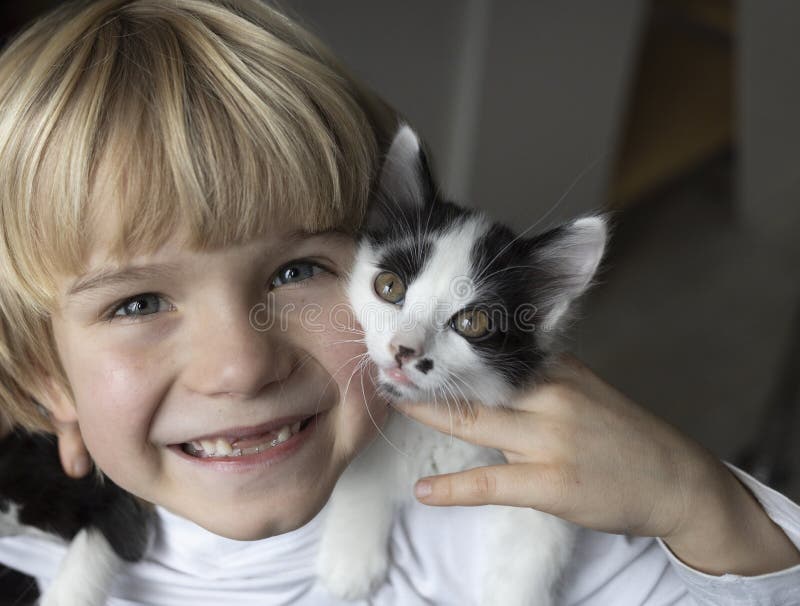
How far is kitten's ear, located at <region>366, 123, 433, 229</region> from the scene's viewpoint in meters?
1.14

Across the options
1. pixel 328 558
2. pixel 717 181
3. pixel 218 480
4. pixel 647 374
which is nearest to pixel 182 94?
pixel 218 480

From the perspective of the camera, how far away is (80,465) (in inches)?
47.7

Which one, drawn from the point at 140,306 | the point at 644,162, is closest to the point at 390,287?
the point at 140,306

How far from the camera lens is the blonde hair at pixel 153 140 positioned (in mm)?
976

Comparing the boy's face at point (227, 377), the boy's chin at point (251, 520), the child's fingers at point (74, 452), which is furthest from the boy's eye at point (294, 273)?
the child's fingers at point (74, 452)

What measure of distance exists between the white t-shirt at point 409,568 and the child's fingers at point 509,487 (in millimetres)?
187

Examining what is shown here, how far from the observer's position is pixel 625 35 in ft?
11.0

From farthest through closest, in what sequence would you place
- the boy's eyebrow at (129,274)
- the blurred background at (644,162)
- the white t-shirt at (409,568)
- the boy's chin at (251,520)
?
the blurred background at (644,162)
the white t-shirt at (409,568)
the boy's chin at (251,520)
the boy's eyebrow at (129,274)

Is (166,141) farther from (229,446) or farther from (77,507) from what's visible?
(77,507)

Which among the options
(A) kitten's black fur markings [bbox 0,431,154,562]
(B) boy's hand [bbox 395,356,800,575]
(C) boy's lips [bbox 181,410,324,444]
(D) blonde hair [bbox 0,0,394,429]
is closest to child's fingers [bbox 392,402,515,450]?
(B) boy's hand [bbox 395,356,800,575]

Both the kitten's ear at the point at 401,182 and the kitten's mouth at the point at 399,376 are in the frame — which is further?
the kitten's ear at the point at 401,182

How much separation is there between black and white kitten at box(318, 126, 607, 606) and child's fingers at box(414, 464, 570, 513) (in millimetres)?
98

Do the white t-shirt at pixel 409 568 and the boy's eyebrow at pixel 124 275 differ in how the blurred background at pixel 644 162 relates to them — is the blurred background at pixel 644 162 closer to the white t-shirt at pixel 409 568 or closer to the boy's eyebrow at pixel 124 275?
the white t-shirt at pixel 409 568

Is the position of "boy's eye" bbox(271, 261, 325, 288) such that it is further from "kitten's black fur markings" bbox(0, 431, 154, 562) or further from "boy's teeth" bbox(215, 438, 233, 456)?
"kitten's black fur markings" bbox(0, 431, 154, 562)
